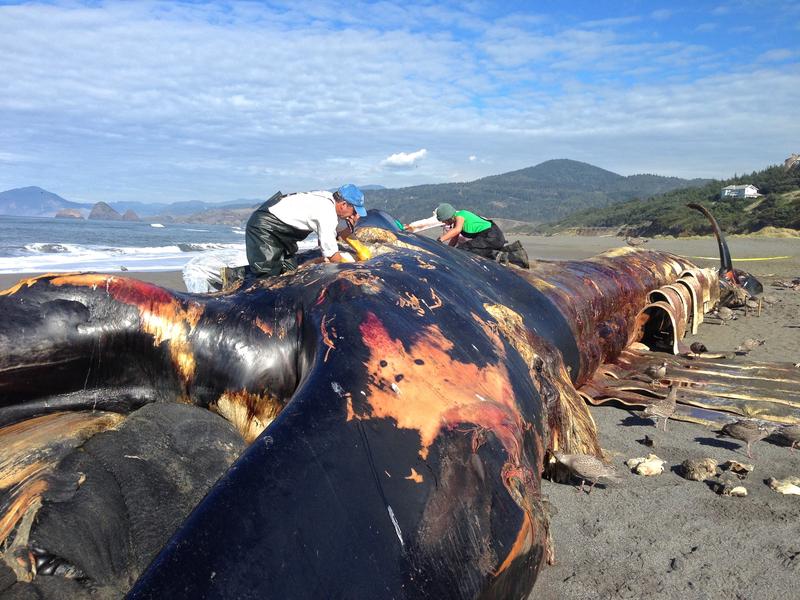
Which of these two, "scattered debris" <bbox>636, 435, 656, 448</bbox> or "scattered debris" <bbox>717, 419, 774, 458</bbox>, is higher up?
"scattered debris" <bbox>717, 419, 774, 458</bbox>

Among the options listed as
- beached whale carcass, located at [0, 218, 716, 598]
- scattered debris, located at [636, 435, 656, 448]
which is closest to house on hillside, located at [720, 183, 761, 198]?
scattered debris, located at [636, 435, 656, 448]

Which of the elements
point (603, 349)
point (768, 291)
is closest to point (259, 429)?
point (603, 349)

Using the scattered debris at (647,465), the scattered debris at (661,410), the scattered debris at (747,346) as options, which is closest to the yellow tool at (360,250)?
the scattered debris at (647,465)

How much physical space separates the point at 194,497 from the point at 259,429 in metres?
0.64

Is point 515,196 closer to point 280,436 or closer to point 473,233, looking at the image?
point 473,233

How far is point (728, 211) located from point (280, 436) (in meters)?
48.6

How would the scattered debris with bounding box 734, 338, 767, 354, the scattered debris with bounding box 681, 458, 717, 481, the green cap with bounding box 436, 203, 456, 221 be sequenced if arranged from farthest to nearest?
1. the green cap with bounding box 436, 203, 456, 221
2. the scattered debris with bounding box 734, 338, 767, 354
3. the scattered debris with bounding box 681, 458, 717, 481

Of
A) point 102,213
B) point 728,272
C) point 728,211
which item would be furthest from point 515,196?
point 728,272

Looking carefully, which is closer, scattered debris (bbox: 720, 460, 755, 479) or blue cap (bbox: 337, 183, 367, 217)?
scattered debris (bbox: 720, 460, 755, 479)

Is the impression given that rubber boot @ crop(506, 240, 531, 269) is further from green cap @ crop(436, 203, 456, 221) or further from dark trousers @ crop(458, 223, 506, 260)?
green cap @ crop(436, 203, 456, 221)

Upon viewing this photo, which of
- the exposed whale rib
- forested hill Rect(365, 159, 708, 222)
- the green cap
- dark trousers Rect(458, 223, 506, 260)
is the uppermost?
forested hill Rect(365, 159, 708, 222)

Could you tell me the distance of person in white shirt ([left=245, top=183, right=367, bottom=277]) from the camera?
5.52 metres

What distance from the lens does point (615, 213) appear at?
65125mm

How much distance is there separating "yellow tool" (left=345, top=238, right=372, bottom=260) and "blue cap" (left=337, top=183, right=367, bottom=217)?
1.11m
